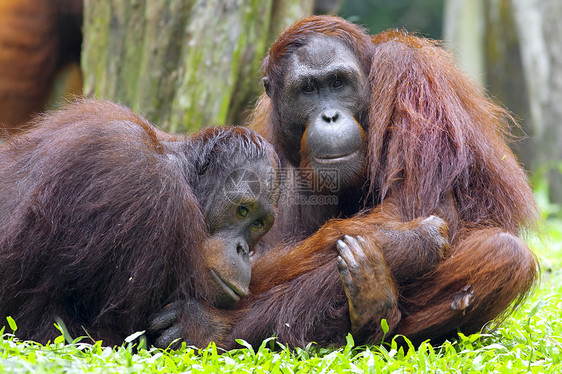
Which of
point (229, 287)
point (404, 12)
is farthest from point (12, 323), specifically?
point (404, 12)

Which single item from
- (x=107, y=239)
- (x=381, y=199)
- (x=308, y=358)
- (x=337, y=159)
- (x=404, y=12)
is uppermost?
(x=404, y=12)

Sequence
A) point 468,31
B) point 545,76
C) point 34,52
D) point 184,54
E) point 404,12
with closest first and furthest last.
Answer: point 184,54, point 34,52, point 545,76, point 468,31, point 404,12

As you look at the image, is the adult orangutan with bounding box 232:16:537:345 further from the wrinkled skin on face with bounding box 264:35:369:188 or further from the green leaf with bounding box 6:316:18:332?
the green leaf with bounding box 6:316:18:332

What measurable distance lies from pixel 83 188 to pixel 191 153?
0.64m

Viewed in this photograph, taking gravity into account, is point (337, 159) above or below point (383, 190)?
above

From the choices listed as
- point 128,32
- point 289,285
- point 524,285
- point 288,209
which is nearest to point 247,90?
point 128,32

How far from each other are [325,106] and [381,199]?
56 cm

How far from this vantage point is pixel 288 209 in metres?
3.83

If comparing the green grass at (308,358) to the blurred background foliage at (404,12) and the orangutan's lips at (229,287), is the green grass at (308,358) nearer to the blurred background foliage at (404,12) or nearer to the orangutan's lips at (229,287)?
the orangutan's lips at (229,287)

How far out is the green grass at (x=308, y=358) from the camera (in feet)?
7.35

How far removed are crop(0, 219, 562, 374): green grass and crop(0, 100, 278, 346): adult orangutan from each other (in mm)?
182

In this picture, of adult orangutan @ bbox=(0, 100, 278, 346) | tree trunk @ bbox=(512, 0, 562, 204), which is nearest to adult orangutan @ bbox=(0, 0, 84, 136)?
adult orangutan @ bbox=(0, 100, 278, 346)

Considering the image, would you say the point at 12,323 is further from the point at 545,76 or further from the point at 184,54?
the point at 545,76

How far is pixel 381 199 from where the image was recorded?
10.4 feet
